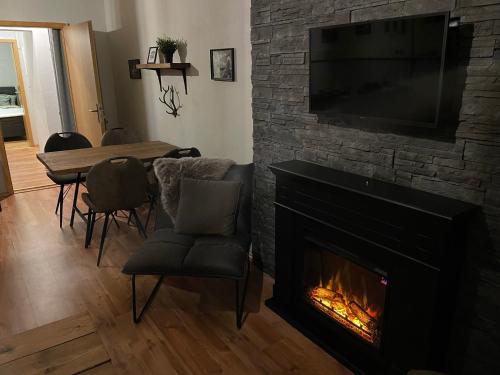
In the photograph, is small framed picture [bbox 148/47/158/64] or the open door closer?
small framed picture [bbox 148/47/158/64]

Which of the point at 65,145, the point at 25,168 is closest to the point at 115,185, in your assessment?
the point at 65,145

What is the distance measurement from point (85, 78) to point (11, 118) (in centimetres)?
452

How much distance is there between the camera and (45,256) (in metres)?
3.20

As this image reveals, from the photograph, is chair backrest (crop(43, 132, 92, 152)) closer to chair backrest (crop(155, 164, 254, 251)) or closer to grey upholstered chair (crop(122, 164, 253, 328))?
grey upholstered chair (crop(122, 164, 253, 328))

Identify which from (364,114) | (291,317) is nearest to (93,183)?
(291,317)

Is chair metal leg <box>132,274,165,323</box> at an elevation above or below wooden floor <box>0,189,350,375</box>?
above

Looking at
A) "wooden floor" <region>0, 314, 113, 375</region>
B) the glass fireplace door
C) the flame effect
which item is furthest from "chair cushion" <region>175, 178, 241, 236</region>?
"wooden floor" <region>0, 314, 113, 375</region>

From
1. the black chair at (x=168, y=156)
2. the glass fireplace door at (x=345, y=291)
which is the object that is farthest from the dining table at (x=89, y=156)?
the glass fireplace door at (x=345, y=291)

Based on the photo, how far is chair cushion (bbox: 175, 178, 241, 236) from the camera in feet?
8.18

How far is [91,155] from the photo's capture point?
3.53 metres

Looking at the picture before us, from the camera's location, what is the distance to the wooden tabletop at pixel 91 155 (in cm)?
313

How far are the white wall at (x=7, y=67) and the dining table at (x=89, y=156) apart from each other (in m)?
6.58

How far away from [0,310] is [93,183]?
967 mm

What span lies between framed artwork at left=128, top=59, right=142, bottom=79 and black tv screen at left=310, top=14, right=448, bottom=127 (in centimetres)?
284
